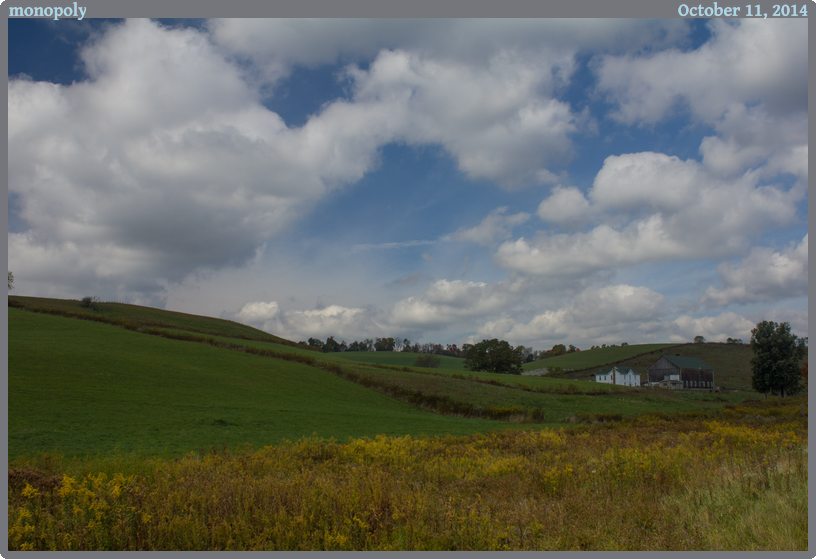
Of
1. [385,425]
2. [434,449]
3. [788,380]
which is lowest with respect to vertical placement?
[788,380]

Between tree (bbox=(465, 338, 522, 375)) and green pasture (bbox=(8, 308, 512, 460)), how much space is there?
62.8 metres

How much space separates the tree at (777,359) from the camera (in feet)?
250

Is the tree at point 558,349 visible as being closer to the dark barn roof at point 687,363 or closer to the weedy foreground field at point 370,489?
the dark barn roof at point 687,363

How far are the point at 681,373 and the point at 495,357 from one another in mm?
46968

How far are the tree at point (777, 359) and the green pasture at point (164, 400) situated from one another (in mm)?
75876

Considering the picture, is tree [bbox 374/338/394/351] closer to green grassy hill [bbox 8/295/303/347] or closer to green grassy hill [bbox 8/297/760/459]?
green grassy hill [bbox 8/295/303/347]

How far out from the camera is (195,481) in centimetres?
739

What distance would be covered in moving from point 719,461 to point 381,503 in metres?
8.33

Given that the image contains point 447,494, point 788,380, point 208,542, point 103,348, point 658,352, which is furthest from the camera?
point 658,352

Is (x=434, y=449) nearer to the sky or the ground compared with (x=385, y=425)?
nearer to the sky

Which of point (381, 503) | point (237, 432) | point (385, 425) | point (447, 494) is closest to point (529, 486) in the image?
point (447, 494)

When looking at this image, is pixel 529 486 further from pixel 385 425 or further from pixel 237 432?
pixel 385 425

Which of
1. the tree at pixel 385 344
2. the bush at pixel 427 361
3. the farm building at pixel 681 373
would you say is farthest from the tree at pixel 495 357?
the tree at pixel 385 344

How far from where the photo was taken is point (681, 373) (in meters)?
104
